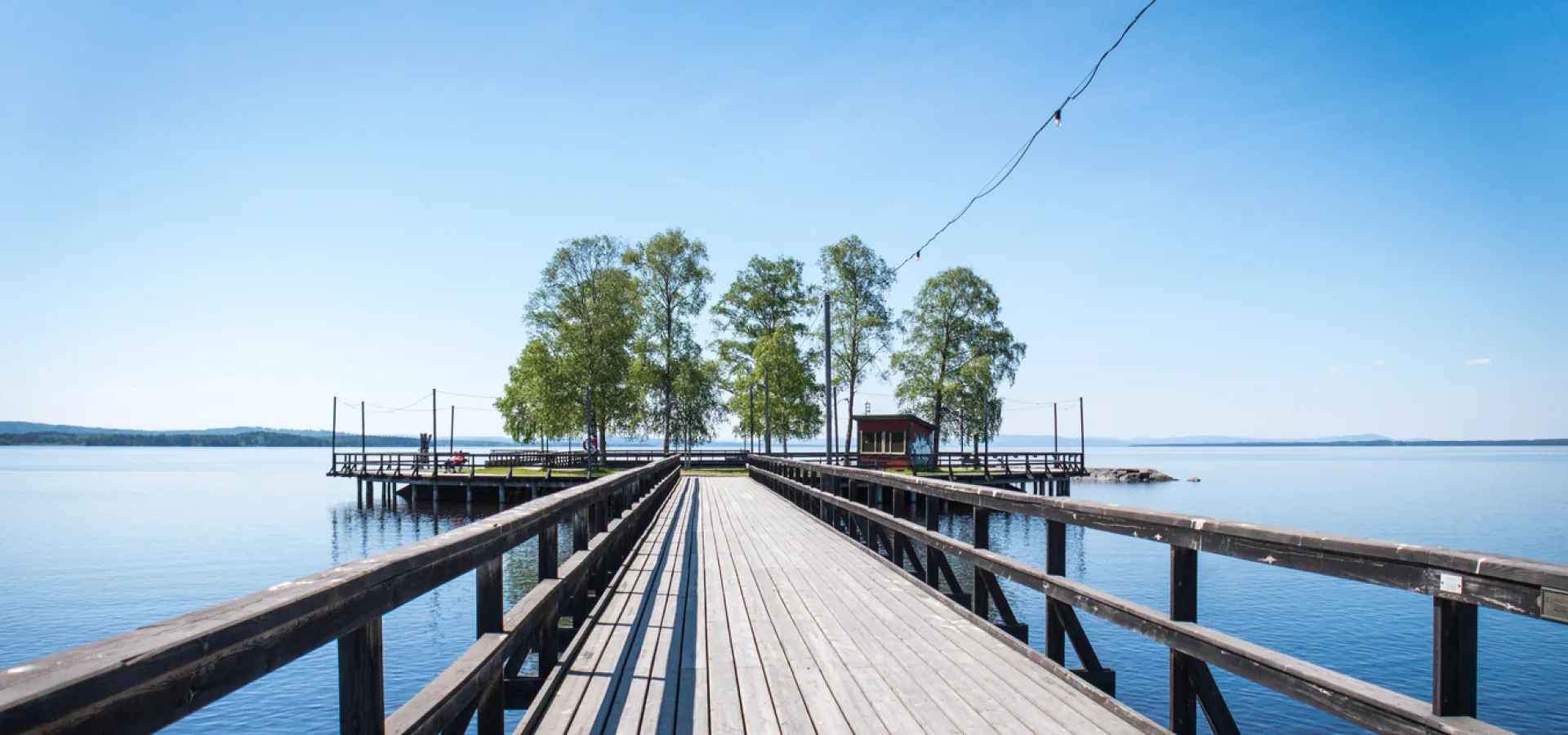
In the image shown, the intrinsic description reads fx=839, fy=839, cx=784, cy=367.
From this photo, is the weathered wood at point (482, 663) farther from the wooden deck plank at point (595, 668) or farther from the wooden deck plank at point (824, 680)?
the wooden deck plank at point (824, 680)

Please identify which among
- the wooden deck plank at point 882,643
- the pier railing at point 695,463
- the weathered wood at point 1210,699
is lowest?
the pier railing at point 695,463

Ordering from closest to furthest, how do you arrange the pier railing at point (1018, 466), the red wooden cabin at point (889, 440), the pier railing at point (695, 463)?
the pier railing at point (1018, 466) < the pier railing at point (695, 463) < the red wooden cabin at point (889, 440)

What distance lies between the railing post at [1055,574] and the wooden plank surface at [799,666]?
17cm

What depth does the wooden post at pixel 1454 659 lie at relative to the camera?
6.58 feet

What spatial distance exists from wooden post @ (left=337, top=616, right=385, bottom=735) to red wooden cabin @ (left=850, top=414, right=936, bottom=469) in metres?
38.6

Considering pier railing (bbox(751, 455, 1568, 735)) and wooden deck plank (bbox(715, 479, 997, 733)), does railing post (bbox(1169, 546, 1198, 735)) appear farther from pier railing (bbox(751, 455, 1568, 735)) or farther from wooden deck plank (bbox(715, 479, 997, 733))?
wooden deck plank (bbox(715, 479, 997, 733))

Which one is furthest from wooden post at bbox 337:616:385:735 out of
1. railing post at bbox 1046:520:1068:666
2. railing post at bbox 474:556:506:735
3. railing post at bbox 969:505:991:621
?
railing post at bbox 969:505:991:621

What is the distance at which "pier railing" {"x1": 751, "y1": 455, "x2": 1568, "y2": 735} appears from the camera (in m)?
1.97

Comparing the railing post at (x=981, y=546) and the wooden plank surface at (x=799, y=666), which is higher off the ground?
the railing post at (x=981, y=546)

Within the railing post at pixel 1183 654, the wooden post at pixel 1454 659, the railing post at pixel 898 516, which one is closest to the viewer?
the wooden post at pixel 1454 659

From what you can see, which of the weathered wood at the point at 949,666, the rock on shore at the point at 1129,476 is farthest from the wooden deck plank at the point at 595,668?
the rock on shore at the point at 1129,476

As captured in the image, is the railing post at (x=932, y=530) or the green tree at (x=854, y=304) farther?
the green tree at (x=854, y=304)

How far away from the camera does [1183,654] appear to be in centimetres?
320

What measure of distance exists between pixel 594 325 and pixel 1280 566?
40956 millimetres
